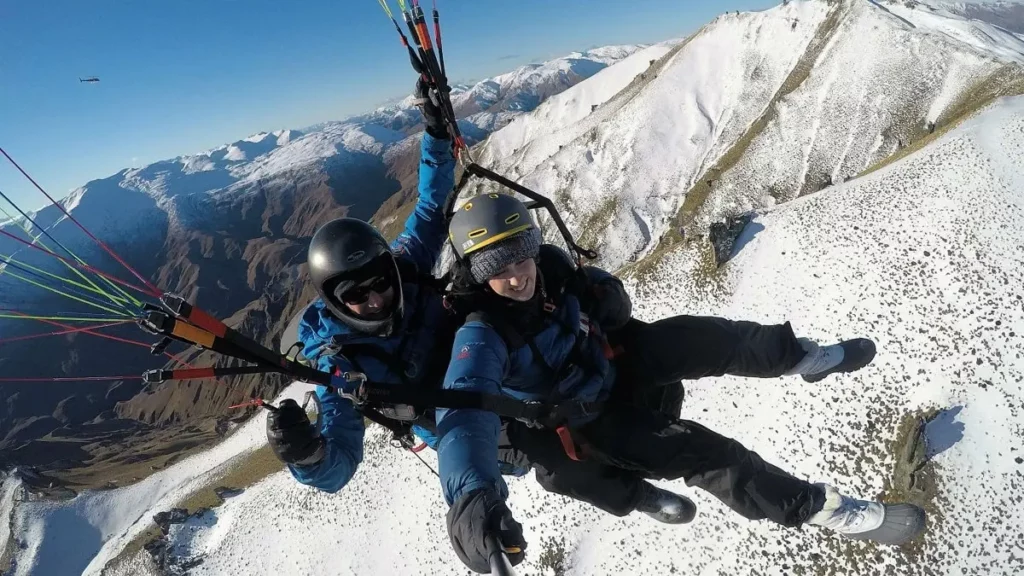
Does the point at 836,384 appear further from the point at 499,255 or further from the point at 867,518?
the point at 499,255

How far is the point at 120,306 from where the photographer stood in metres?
4.88

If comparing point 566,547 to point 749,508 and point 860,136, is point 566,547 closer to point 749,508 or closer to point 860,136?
point 749,508

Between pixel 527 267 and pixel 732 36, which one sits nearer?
pixel 527 267

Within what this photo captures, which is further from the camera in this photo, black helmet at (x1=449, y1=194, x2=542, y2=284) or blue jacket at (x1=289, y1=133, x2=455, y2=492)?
black helmet at (x1=449, y1=194, x2=542, y2=284)

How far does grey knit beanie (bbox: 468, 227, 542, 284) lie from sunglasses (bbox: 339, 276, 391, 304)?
4.14ft

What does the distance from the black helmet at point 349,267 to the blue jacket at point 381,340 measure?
8.0 inches

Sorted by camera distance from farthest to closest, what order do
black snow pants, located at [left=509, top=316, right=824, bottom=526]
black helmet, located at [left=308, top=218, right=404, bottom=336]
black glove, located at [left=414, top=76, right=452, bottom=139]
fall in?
black glove, located at [left=414, top=76, right=452, bottom=139] < black snow pants, located at [left=509, top=316, right=824, bottom=526] < black helmet, located at [left=308, top=218, right=404, bottom=336]

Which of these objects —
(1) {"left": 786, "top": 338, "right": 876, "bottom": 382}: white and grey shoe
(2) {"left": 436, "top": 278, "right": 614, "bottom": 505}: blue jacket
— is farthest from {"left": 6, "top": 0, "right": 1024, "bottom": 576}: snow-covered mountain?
(2) {"left": 436, "top": 278, "right": 614, "bottom": 505}: blue jacket

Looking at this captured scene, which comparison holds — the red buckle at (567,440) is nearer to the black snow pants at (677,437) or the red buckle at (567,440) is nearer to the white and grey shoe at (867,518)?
the black snow pants at (677,437)

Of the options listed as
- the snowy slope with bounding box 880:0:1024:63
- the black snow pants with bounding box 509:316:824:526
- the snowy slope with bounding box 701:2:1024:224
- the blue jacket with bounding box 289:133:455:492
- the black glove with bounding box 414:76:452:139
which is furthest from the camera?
the snowy slope with bounding box 880:0:1024:63

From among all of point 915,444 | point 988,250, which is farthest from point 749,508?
point 988,250

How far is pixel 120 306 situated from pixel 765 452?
54.8 ft

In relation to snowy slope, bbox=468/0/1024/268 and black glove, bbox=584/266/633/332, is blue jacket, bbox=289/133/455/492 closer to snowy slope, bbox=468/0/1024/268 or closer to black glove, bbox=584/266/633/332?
black glove, bbox=584/266/633/332

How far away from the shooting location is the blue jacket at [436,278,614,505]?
4.88 meters
